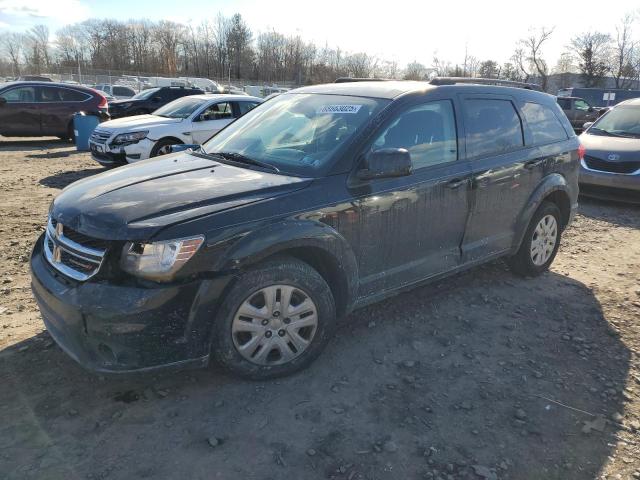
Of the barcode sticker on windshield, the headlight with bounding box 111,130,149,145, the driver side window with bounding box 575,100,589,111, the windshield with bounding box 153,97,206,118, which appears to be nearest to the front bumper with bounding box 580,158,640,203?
the barcode sticker on windshield

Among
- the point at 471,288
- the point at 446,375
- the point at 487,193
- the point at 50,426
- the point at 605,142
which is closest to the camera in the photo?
the point at 50,426

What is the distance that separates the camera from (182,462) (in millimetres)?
2414

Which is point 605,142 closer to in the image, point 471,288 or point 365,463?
point 471,288

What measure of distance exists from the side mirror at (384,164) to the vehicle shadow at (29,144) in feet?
41.9

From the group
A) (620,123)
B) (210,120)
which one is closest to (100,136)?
(210,120)

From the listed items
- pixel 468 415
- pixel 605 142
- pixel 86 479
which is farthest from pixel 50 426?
pixel 605 142

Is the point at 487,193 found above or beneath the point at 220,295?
above

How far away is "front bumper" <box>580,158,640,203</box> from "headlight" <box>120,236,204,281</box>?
7.66m

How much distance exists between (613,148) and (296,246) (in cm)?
737

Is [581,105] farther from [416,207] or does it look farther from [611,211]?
[416,207]

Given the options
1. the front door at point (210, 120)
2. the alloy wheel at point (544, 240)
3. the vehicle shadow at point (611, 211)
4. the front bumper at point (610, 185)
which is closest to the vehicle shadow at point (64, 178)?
the front door at point (210, 120)

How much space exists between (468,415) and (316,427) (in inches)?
34.9

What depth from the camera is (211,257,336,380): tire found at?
277 centimetres

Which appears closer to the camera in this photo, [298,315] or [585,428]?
[585,428]
